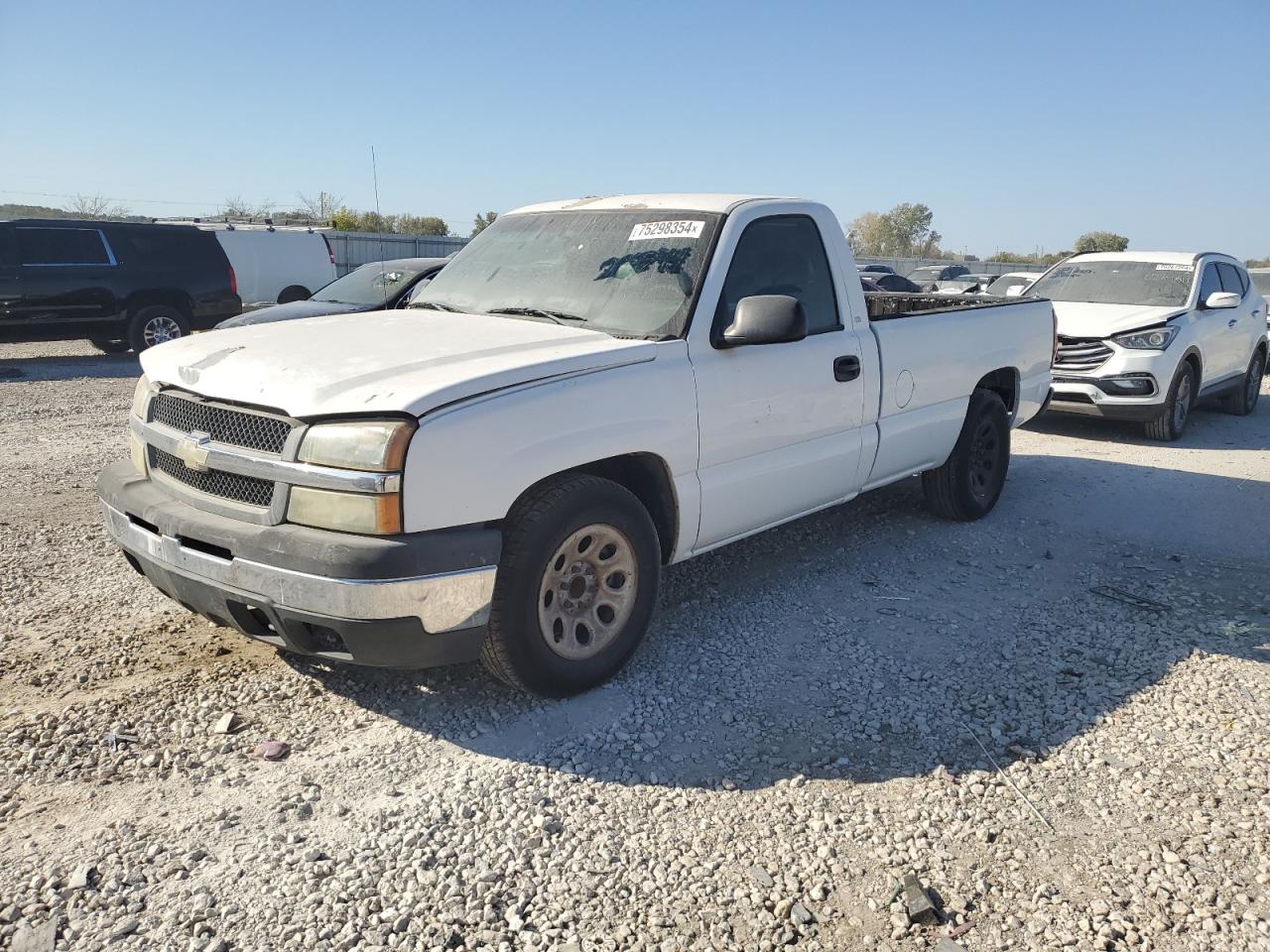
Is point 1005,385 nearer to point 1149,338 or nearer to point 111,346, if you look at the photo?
point 1149,338

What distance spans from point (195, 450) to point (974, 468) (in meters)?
4.77

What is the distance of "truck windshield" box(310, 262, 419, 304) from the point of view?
11336 millimetres

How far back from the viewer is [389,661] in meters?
3.25

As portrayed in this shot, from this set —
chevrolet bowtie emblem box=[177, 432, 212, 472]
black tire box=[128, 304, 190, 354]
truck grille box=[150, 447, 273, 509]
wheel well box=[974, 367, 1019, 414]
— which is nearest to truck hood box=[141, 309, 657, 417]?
chevrolet bowtie emblem box=[177, 432, 212, 472]

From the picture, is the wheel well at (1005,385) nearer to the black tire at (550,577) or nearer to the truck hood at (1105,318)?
the truck hood at (1105,318)

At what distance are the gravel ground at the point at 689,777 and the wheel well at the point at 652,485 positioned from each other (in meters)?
0.56

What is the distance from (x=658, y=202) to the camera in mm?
4750

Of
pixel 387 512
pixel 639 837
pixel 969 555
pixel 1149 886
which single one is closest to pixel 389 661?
pixel 387 512

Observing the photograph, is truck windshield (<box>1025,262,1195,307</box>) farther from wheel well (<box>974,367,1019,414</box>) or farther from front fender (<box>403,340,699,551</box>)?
front fender (<box>403,340,699,551</box>)

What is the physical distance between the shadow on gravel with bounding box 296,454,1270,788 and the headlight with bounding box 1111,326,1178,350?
3.25 metres

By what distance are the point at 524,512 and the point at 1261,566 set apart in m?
4.62

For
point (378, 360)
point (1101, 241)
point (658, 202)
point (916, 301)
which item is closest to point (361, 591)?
point (378, 360)

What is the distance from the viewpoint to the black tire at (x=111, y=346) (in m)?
14.6

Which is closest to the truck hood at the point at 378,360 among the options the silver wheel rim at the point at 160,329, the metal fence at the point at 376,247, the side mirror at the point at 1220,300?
the side mirror at the point at 1220,300
